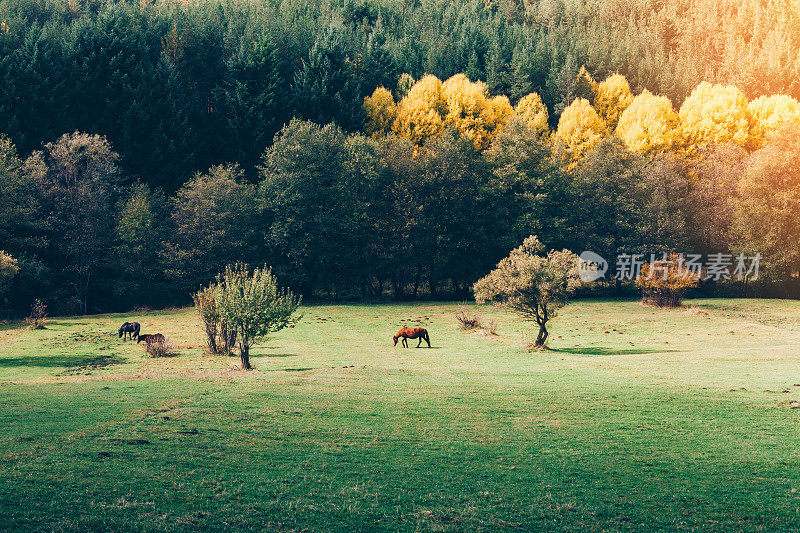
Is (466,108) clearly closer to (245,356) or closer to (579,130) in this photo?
(579,130)

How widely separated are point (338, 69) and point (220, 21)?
29774 mm

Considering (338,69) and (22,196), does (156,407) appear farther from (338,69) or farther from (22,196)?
(338,69)

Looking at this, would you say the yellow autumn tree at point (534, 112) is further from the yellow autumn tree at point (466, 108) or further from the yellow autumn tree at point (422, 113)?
the yellow autumn tree at point (422, 113)

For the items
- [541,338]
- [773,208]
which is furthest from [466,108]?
[541,338]

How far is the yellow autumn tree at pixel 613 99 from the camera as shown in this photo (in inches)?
3903

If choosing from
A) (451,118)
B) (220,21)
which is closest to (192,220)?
(451,118)

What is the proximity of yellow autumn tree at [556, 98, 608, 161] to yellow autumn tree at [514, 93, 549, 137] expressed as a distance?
7.76ft

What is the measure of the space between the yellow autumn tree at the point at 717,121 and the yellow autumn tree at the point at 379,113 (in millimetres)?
40568

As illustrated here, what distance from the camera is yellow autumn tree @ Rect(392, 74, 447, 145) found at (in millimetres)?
88188

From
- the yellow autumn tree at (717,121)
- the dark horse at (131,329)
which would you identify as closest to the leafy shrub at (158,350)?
the dark horse at (131,329)

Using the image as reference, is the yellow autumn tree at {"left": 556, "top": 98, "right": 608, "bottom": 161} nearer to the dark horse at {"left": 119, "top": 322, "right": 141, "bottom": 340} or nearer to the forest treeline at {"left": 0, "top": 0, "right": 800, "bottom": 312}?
the forest treeline at {"left": 0, "top": 0, "right": 800, "bottom": 312}

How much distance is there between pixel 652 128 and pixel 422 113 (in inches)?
1229

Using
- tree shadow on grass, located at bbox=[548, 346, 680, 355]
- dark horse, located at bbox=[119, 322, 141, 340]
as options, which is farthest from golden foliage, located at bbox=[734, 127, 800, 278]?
dark horse, located at bbox=[119, 322, 141, 340]

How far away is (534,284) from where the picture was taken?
4006cm
